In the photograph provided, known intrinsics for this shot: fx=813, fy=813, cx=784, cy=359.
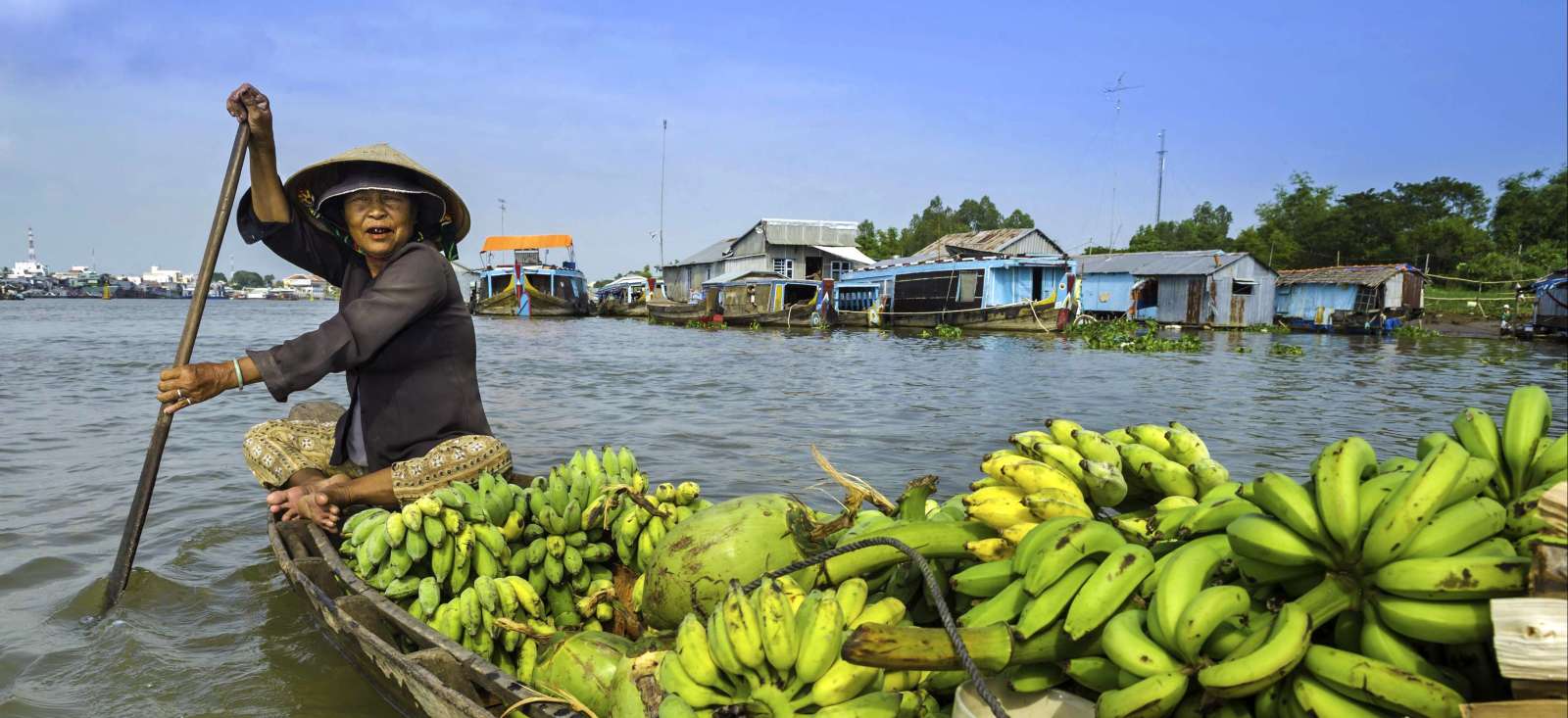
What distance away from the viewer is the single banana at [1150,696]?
4.44 ft

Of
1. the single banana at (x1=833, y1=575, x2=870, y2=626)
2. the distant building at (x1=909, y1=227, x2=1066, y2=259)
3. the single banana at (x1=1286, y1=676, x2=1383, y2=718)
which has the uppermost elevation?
the distant building at (x1=909, y1=227, x2=1066, y2=259)

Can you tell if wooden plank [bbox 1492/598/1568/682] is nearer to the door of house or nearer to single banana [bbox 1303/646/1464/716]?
single banana [bbox 1303/646/1464/716]

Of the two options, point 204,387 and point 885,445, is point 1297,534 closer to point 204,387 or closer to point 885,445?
point 204,387

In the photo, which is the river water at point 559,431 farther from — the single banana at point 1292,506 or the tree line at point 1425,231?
the tree line at point 1425,231

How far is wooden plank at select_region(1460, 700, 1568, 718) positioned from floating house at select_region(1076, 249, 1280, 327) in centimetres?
2967

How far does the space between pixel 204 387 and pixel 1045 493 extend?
2964 millimetres

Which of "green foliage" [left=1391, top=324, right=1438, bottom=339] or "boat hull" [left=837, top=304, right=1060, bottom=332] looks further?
"boat hull" [left=837, top=304, right=1060, bottom=332]

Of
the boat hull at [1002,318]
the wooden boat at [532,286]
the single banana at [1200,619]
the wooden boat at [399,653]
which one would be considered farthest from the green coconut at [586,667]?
the wooden boat at [532,286]

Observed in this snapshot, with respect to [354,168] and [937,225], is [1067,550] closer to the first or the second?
[354,168]

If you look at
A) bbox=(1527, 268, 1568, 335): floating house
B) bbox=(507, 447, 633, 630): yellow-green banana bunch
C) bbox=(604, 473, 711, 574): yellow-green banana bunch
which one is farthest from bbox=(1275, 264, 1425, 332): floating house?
bbox=(507, 447, 633, 630): yellow-green banana bunch

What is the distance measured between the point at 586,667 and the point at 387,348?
1.89 meters

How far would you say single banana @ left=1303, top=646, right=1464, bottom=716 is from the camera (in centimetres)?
125

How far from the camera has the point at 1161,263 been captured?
104 ft

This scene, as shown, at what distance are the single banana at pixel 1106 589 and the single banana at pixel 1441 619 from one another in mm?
390
